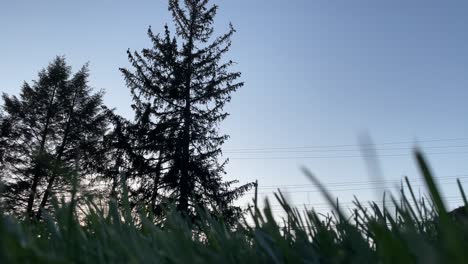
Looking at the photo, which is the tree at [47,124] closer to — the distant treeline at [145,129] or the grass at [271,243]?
A: the distant treeline at [145,129]

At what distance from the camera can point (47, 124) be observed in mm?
25672

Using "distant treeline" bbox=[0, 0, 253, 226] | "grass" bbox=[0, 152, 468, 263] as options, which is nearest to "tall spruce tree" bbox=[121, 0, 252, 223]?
"distant treeline" bbox=[0, 0, 253, 226]

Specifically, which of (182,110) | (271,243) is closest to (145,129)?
(182,110)

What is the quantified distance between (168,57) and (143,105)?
293 centimetres

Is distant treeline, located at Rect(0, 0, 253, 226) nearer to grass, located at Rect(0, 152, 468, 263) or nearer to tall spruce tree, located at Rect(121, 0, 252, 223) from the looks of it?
tall spruce tree, located at Rect(121, 0, 252, 223)

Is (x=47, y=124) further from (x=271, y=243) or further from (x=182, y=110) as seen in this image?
(x=271, y=243)

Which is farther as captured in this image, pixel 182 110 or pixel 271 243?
pixel 182 110

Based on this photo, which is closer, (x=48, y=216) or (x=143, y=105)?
(x=48, y=216)

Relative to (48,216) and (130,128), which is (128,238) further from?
(130,128)

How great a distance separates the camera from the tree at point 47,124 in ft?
77.0

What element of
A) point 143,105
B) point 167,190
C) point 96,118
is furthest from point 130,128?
point 96,118

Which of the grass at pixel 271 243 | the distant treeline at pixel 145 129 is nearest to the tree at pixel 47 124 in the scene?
the distant treeline at pixel 145 129

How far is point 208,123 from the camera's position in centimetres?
2262

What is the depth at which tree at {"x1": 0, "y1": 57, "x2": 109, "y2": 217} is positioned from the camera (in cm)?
2348
